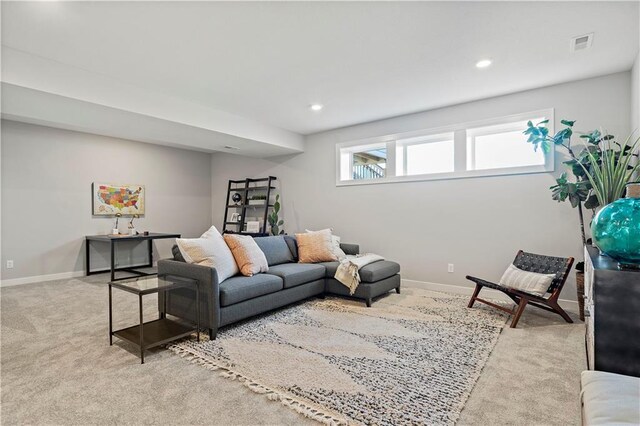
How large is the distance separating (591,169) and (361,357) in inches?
116

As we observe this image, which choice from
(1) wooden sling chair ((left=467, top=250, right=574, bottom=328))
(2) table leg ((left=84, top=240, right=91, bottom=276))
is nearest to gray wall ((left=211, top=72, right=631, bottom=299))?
(1) wooden sling chair ((left=467, top=250, right=574, bottom=328))

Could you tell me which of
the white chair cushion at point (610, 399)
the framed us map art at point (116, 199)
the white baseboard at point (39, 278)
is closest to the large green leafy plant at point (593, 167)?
the white chair cushion at point (610, 399)

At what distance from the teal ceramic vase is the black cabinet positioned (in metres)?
0.13

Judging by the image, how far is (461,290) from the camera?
4.40 metres

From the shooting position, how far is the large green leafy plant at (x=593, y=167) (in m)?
2.91

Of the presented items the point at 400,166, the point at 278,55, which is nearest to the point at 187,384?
the point at 278,55

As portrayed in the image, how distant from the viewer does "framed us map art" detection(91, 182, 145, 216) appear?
19.1ft

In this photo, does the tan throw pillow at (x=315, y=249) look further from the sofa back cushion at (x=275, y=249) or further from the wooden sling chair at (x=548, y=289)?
the wooden sling chair at (x=548, y=289)

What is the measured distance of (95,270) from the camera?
18.9 feet

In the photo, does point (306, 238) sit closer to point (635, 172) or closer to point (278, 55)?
point (278, 55)

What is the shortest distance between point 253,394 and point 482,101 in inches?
168

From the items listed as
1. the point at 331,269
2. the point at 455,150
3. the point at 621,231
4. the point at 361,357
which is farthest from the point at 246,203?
the point at 621,231

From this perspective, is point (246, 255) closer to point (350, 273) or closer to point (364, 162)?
point (350, 273)

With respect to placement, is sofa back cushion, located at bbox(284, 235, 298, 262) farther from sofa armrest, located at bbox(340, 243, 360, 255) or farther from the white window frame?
the white window frame
